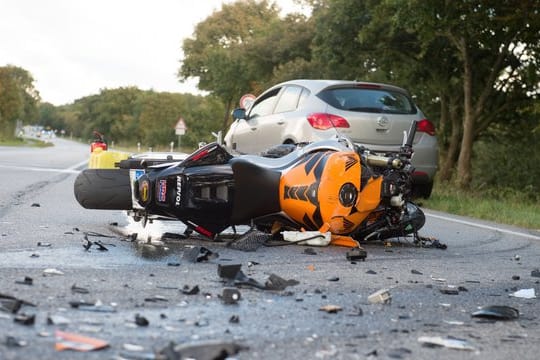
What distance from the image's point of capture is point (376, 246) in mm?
6484

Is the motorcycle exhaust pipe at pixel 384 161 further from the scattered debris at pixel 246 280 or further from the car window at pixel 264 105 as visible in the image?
the car window at pixel 264 105

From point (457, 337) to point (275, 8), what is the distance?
253 feet

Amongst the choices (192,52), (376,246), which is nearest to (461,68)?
(376,246)

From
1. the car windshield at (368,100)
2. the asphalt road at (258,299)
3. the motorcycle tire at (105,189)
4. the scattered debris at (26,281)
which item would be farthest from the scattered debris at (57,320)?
the car windshield at (368,100)

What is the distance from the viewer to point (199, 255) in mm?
5098

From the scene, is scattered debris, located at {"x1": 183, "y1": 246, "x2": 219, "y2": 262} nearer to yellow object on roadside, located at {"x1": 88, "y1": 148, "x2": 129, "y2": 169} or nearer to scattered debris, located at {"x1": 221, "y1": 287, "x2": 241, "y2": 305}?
scattered debris, located at {"x1": 221, "y1": 287, "x2": 241, "y2": 305}

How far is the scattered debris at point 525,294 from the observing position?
444cm

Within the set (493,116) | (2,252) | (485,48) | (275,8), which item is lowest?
(2,252)

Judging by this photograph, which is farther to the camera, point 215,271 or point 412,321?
→ point 215,271

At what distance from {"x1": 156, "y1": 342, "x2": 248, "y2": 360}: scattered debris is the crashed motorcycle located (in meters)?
2.97

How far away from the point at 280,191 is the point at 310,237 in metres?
0.42

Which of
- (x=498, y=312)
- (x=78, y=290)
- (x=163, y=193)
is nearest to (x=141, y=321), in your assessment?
(x=78, y=290)

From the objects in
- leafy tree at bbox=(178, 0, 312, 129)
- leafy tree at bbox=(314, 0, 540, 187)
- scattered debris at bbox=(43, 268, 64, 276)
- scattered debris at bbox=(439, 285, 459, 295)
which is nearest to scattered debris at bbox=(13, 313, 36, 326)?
scattered debris at bbox=(43, 268, 64, 276)

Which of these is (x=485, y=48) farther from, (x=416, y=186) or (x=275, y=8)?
(x=275, y=8)
